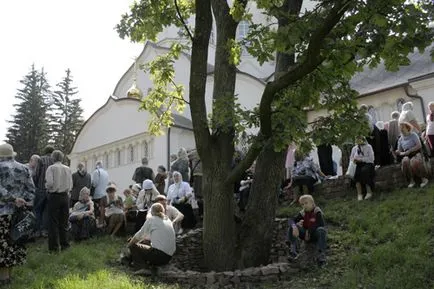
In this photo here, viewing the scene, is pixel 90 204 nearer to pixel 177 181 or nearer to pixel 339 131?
pixel 177 181

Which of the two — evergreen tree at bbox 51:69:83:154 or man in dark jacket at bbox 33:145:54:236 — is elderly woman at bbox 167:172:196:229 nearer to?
man in dark jacket at bbox 33:145:54:236

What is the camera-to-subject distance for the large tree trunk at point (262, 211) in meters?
9.12

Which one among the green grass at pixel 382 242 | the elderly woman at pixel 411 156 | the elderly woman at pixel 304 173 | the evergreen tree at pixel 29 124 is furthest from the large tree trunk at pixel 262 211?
the evergreen tree at pixel 29 124

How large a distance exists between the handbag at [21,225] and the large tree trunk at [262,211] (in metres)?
3.70

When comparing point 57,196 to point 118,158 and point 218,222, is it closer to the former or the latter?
point 218,222

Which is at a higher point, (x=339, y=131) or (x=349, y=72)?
(x=349, y=72)

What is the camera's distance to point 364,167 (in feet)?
36.4

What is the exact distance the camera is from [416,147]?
10.7 metres

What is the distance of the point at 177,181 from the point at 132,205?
1.58m

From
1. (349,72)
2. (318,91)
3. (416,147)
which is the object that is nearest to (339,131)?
(318,91)

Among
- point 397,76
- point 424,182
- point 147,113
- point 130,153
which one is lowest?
point 424,182

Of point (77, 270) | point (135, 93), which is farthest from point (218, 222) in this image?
point (135, 93)

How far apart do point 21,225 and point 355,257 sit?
5272 mm

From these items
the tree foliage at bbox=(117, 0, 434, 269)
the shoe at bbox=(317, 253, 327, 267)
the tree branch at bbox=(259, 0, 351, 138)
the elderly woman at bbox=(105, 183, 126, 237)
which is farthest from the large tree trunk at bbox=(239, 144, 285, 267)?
the elderly woman at bbox=(105, 183, 126, 237)
